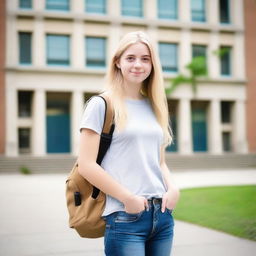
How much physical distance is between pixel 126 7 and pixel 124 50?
32996mm

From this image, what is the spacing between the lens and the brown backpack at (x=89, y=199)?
8.14ft

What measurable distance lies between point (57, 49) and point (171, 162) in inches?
472

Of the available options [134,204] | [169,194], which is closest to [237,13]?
[169,194]

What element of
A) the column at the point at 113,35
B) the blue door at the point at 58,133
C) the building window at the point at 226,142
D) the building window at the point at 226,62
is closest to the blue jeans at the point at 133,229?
the blue door at the point at 58,133

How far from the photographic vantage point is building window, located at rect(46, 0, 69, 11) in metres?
33.0

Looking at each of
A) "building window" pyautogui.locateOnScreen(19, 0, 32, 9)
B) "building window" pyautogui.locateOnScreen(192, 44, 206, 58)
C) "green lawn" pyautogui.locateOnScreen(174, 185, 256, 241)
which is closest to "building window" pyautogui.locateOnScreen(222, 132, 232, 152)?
"building window" pyautogui.locateOnScreen(192, 44, 206, 58)

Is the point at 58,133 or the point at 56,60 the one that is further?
the point at 58,133

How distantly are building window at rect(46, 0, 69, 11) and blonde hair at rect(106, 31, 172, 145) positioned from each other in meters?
31.8

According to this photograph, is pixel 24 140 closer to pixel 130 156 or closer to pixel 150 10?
pixel 150 10

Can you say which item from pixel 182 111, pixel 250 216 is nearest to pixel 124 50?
pixel 250 216

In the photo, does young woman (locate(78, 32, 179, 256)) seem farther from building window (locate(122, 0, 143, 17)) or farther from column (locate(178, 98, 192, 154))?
building window (locate(122, 0, 143, 17))

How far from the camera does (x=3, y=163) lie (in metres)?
27.3

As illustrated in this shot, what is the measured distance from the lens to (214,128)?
35469 mm

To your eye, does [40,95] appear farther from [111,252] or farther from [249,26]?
[111,252]
